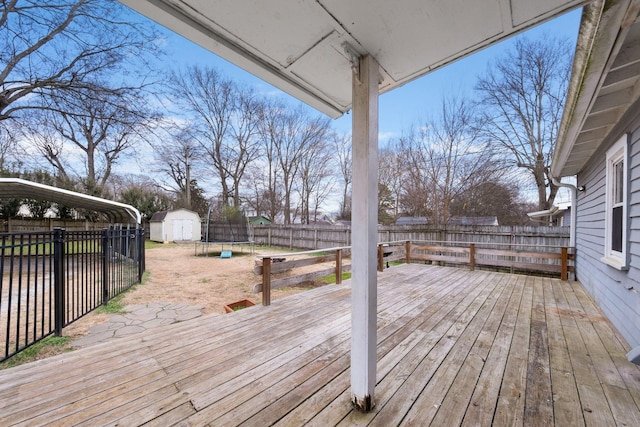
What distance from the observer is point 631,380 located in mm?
2057

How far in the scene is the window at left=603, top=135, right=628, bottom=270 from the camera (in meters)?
3.22

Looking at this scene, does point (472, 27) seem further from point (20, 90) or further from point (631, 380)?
point (20, 90)

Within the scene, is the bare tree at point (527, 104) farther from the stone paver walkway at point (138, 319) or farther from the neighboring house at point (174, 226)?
the neighboring house at point (174, 226)

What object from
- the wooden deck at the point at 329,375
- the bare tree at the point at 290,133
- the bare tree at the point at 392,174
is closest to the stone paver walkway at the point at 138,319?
the wooden deck at the point at 329,375

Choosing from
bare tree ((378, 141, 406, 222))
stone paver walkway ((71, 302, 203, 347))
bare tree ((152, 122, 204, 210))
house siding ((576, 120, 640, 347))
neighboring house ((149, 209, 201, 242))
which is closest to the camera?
house siding ((576, 120, 640, 347))

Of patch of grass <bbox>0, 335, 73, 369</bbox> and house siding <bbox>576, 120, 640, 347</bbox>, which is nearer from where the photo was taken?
patch of grass <bbox>0, 335, 73, 369</bbox>

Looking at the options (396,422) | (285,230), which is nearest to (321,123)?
(285,230)

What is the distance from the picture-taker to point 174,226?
17.0 metres

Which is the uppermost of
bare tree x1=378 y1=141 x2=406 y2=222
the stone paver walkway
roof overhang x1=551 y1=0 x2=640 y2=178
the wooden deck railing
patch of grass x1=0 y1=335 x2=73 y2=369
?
bare tree x1=378 y1=141 x2=406 y2=222

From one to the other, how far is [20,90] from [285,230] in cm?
1035

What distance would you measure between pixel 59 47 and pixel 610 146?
1255 centimetres

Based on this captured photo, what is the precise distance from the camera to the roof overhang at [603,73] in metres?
1.42

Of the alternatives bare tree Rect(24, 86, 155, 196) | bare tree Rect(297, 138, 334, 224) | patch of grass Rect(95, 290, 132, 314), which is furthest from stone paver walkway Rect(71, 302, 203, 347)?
bare tree Rect(297, 138, 334, 224)

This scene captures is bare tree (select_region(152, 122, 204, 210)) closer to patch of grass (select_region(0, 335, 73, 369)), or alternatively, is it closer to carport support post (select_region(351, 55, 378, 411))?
patch of grass (select_region(0, 335, 73, 369))
